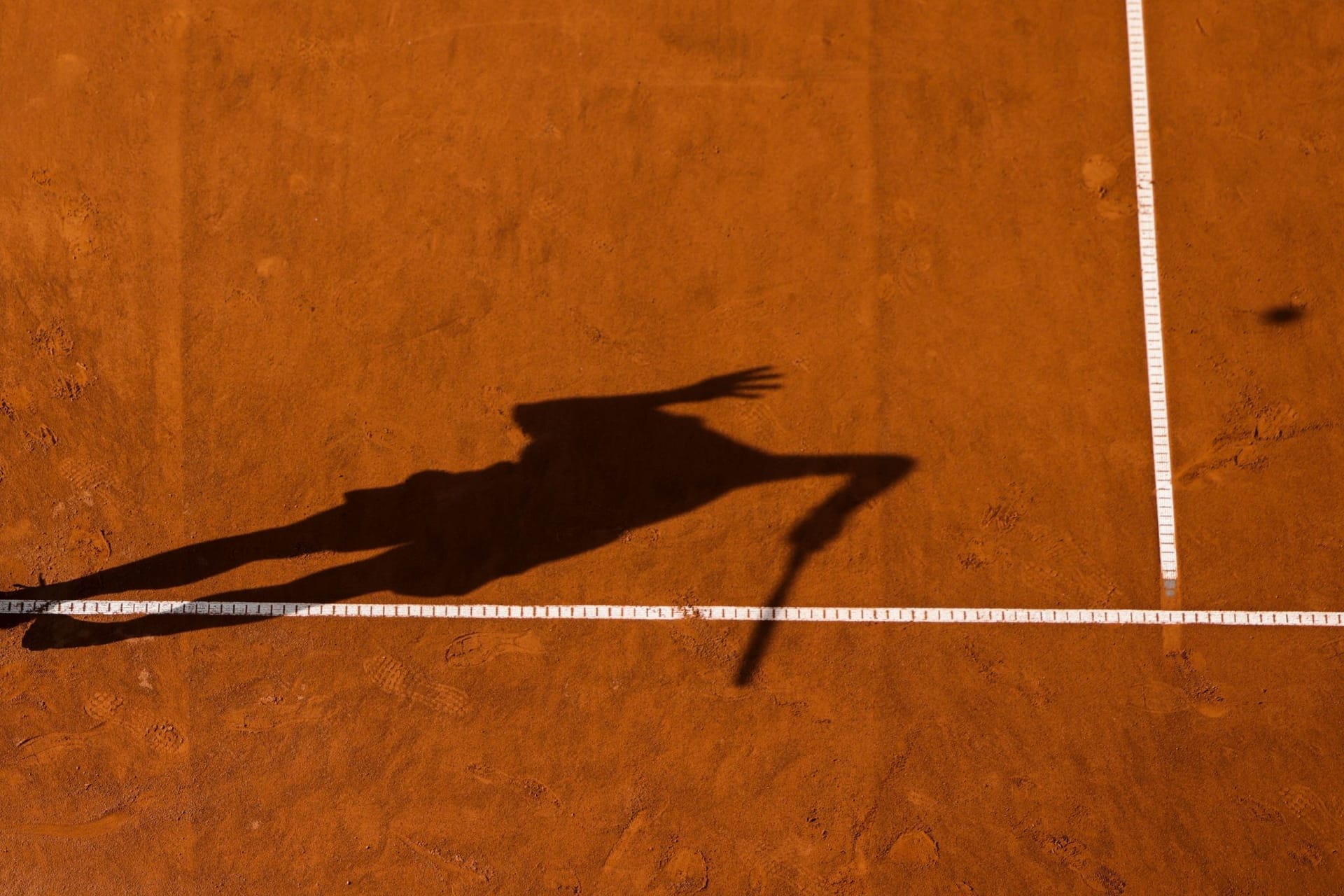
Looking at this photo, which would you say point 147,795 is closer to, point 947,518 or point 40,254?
point 40,254

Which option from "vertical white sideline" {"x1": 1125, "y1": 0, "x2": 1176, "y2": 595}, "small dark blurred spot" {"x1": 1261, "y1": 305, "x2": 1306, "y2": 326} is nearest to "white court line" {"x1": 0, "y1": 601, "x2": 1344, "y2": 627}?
"vertical white sideline" {"x1": 1125, "y1": 0, "x2": 1176, "y2": 595}

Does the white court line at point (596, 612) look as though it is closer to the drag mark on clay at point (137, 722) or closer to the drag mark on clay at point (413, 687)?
the drag mark on clay at point (413, 687)

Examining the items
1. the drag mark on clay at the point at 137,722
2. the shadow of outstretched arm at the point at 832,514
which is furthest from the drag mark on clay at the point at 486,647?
the drag mark on clay at the point at 137,722

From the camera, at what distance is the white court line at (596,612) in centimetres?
634

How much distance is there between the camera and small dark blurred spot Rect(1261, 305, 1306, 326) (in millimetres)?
6383

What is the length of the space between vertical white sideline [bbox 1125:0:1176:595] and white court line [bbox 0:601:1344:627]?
620 millimetres

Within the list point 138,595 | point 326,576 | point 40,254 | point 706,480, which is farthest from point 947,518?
point 40,254

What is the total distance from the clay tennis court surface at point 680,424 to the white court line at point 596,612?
0.09 meters

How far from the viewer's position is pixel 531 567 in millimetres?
6383

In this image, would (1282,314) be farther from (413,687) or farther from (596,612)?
(413,687)

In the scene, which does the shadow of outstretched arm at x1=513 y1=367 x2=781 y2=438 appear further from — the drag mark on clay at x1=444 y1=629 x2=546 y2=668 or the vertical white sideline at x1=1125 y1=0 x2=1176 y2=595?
the vertical white sideline at x1=1125 y1=0 x2=1176 y2=595

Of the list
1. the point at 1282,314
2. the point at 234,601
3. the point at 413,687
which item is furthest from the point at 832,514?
the point at 234,601

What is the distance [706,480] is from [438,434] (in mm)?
2000

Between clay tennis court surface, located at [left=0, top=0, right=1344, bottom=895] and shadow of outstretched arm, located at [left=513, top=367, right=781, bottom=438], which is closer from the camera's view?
clay tennis court surface, located at [left=0, top=0, right=1344, bottom=895]
